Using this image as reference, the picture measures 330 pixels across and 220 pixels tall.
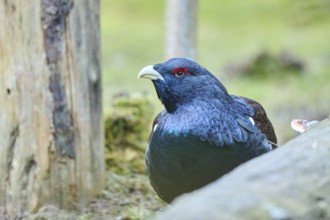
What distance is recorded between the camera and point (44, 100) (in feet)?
20.5

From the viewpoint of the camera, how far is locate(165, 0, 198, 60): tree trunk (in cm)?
989

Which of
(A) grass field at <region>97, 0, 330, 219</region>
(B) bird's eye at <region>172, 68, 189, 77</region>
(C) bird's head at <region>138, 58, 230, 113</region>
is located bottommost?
(A) grass field at <region>97, 0, 330, 219</region>

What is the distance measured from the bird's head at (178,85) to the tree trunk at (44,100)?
3.42ft

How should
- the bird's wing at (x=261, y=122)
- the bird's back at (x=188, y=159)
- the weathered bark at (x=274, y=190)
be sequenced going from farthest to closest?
the bird's wing at (x=261, y=122) → the bird's back at (x=188, y=159) → the weathered bark at (x=274, y=190)

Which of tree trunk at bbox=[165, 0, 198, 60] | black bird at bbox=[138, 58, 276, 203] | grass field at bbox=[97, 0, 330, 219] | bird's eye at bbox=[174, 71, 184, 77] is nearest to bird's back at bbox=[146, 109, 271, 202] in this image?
black bird at bbox=[138, 58, 276, 203]

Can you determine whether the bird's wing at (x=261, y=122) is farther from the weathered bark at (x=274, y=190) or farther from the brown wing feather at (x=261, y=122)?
the weathered bark at (x=274, y=190)

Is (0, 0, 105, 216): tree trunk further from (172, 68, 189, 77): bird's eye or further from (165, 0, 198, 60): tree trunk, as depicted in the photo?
(165, 0, 198, 60): tree trunk

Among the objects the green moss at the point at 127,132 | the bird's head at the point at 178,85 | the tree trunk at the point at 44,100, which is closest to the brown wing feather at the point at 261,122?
the bird's head at the point at 178,85

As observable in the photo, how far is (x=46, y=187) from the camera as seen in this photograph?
20.8 ft

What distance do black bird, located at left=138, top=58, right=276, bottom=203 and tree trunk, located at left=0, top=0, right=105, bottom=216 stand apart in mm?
1025

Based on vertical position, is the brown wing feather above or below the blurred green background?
above

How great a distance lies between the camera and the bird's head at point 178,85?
5.47m

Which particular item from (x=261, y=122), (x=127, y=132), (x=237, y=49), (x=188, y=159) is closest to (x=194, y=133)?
(x=188, y=159)

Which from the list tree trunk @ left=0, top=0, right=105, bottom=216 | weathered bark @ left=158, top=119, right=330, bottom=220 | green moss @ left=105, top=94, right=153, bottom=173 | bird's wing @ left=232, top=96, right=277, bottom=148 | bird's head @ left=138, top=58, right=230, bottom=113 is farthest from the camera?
green moss @ left=105, top=94, right=153, bottom=173
